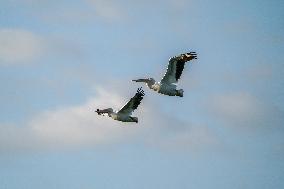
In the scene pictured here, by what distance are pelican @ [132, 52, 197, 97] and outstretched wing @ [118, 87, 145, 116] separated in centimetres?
132

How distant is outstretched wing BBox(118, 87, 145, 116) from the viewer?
7006 centimetres

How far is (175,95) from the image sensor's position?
68.6 metres

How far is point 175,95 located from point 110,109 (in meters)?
7.50

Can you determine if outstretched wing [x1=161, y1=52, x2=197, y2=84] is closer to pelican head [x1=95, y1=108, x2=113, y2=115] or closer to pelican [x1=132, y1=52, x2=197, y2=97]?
pelican [x1=132, y1=52, x2=197, y2=97]

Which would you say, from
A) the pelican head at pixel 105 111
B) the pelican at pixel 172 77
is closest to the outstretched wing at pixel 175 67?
the pelican at pixel 172 77

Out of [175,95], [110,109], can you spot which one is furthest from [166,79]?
[110,109]

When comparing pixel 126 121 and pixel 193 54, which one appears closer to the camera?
pixel 193 54

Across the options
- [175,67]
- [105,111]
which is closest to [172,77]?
[175,67]

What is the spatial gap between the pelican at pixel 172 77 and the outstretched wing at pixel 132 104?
1.32 meters

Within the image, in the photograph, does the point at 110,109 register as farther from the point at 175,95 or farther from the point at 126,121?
the point at 175,95

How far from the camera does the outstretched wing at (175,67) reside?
66.0 metres

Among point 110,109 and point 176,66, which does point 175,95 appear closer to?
point 176,66

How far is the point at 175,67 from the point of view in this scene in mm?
67375

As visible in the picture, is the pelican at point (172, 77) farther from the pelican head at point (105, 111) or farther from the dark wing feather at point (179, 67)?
the pelican head at point (105, 111)
